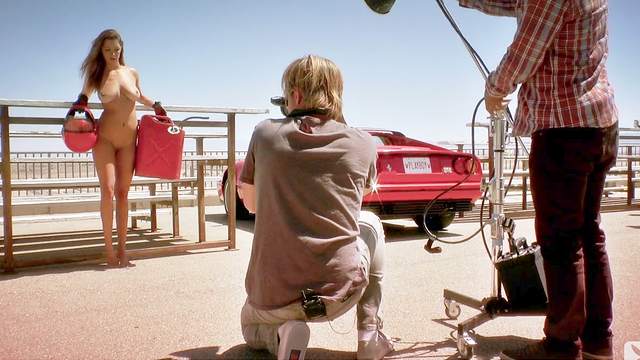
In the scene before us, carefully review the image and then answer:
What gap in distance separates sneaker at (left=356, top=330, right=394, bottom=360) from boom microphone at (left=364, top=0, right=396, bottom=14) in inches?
60.6

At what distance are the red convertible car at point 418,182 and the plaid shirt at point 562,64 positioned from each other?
3.28m

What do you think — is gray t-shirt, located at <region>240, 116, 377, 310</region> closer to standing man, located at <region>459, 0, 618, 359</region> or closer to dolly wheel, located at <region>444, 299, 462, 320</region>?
standing man, located at <region>459, 0, 618, 359</region>

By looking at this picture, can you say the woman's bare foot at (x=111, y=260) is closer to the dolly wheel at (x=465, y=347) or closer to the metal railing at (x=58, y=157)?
the metal railing at (x=58, y=157)

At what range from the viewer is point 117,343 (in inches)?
102

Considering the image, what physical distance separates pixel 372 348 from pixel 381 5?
162 cm

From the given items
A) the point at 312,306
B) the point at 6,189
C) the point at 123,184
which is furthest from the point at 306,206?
the point at 6,189

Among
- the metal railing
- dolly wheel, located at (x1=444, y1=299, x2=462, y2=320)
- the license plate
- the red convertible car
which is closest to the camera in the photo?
dolly wheel, located at (x1=444, y1=299, x2=462, y2=320)

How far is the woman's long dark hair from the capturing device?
444cm

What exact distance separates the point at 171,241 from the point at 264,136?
4.18 meters

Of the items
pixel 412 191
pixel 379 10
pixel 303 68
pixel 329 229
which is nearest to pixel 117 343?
pixel 329 229

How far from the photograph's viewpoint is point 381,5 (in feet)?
8.54

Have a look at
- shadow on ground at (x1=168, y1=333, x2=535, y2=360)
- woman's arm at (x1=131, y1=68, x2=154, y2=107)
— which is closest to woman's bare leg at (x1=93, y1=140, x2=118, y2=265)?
woman's arm at (x1=131, y1=68, x2=154, y2=107)

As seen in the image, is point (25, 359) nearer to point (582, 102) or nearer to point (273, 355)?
point (273, 355)

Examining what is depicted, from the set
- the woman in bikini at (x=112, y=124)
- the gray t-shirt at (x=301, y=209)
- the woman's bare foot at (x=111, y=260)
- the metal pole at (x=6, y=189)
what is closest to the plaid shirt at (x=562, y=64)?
the gray t-shirt at (x=301, y=209)
